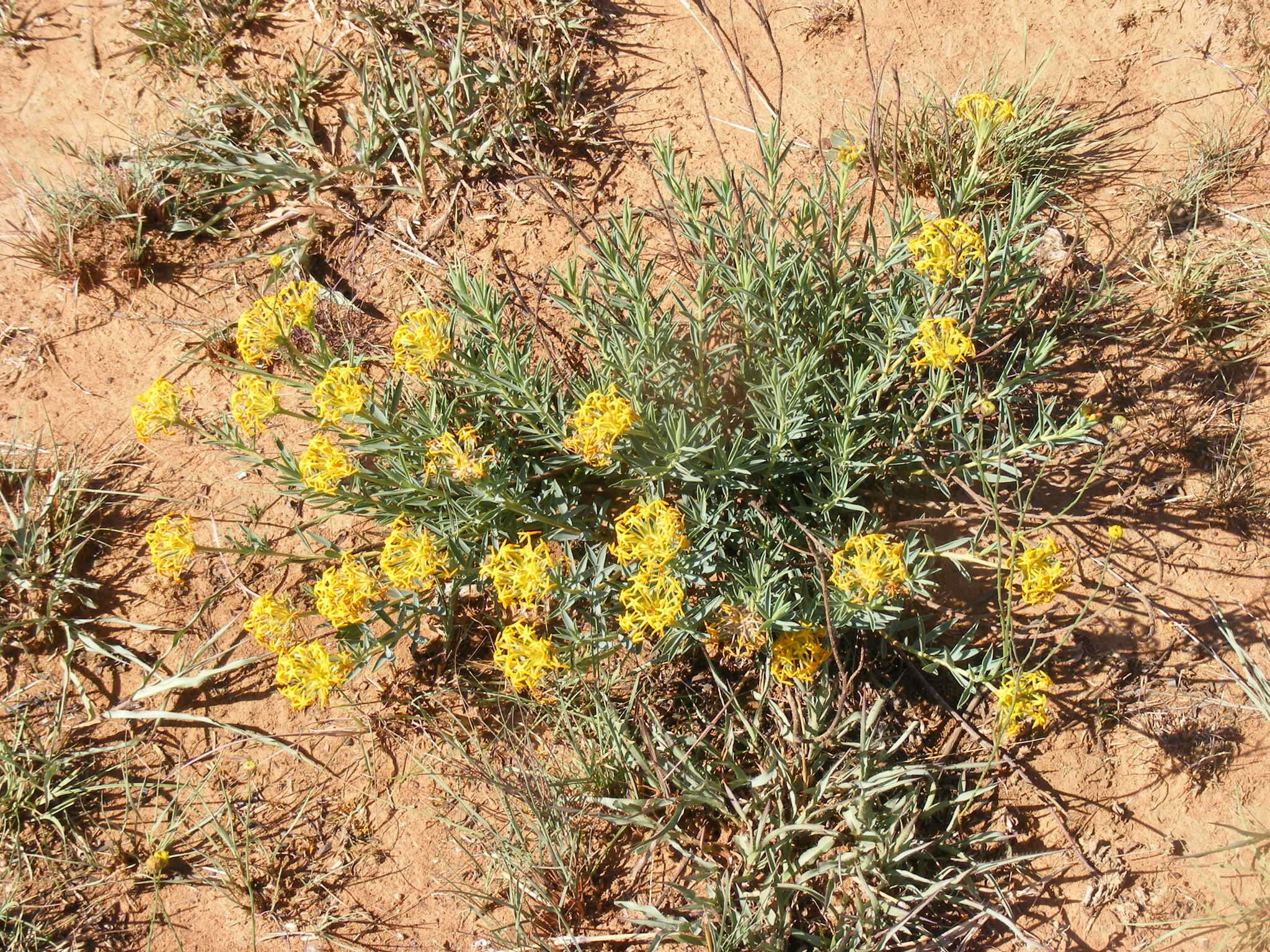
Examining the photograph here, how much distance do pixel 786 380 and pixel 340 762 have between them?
240 centimetres

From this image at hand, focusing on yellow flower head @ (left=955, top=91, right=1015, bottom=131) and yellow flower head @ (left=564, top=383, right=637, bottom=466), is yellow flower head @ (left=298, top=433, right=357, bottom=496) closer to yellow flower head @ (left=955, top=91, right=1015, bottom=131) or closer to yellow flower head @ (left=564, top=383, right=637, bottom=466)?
yellow flower head @ (left=564, top=383, right=637, bottom=466)

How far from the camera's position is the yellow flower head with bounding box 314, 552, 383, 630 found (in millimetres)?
2896

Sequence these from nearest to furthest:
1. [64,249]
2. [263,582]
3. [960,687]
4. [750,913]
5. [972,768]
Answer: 1. [750,913]
2. [972,768]
3. [960,687]
4. [263,582]
5. [64,249]

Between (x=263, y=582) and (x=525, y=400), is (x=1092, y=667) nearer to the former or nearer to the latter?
(x=525, y=400)

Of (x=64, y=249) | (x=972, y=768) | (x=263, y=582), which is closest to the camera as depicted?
(x=972, y=768)

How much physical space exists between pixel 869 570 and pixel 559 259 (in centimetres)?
A: 253

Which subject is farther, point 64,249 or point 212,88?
point 212,88

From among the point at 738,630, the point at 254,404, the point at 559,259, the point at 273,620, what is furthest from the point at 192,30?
the point at 738,630

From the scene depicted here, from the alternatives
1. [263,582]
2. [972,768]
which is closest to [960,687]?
[972,768]

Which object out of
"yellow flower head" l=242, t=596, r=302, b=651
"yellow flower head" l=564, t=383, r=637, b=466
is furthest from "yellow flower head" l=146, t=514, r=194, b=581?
"yellow flower head" l=564, t=383, r=637, b=466

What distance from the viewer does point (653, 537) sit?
2.71 metres

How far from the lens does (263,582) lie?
4.02 m

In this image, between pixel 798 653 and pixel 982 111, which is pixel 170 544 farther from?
pixel 982 111

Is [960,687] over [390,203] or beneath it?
beneath
